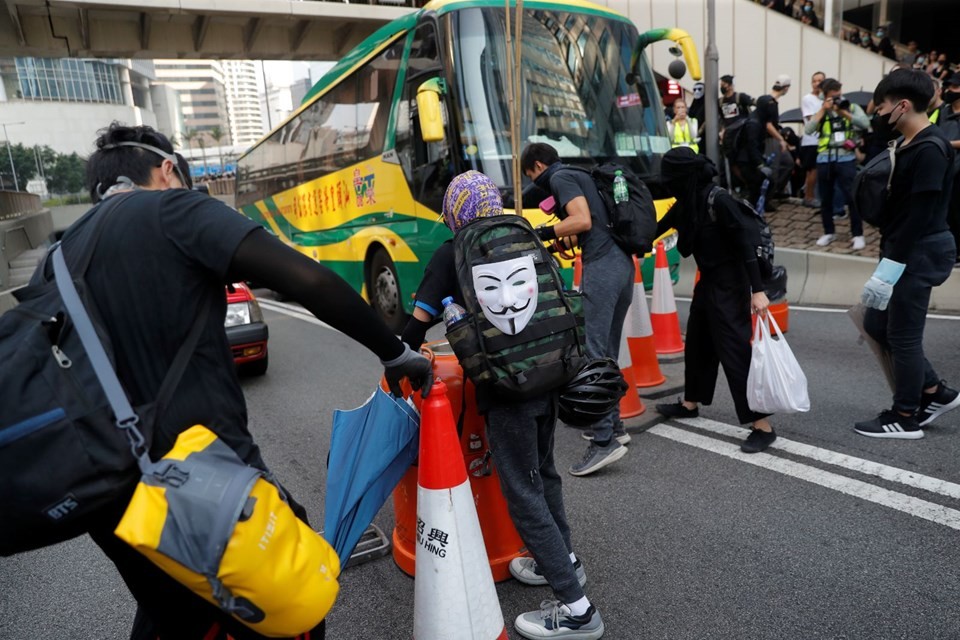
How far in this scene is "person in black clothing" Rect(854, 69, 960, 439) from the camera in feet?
12.8

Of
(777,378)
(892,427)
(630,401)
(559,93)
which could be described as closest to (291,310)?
(559,93)

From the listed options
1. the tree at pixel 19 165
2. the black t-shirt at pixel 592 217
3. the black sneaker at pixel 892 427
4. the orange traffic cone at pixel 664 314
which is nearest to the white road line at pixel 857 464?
the black sneaker at pixel 892 427

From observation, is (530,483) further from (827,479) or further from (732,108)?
(732,108)

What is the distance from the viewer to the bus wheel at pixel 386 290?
863 cm

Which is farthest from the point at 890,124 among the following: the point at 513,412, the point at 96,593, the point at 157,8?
the point at 157,8

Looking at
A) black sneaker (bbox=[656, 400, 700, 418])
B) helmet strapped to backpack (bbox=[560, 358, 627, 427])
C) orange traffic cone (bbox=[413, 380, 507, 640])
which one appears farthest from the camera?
black sneaker (bbox=[656, 400, 700, 418])

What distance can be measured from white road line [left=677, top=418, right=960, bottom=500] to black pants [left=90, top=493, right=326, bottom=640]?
10.4ft

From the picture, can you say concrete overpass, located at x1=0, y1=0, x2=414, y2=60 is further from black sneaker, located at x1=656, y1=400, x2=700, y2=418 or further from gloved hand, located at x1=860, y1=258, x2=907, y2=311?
gloved hand, located at x1=860, y1=258, x2=907, y2=311

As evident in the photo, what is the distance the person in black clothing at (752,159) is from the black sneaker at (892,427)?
651cm

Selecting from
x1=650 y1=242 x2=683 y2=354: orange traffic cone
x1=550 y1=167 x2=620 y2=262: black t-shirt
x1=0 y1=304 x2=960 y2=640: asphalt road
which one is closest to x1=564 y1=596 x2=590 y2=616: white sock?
x1=0 y1=304 x2=960 y2=640: asphalt road

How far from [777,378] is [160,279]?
3.34 metres

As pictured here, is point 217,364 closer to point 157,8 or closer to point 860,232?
point 860,232

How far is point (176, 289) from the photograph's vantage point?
156 centimetres

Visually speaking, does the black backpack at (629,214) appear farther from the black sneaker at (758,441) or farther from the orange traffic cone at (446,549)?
the orange traffic cone at (446,549)
